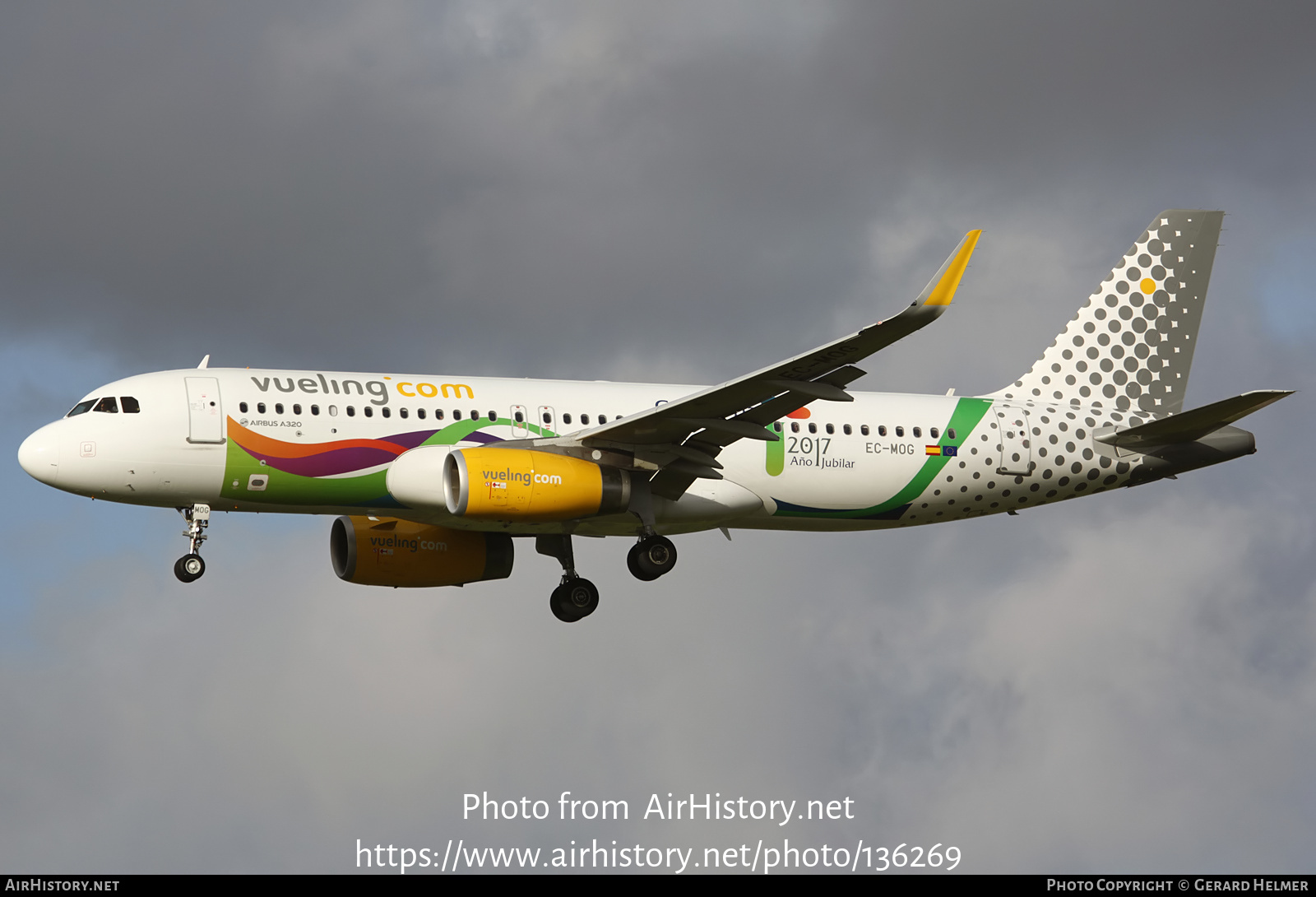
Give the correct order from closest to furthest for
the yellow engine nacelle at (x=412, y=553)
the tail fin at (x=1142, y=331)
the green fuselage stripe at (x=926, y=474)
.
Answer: the green fuselage stripe at (x=926, y=474)
the yellow engine nacelle at (x=412, y=553)
the tail fin at (x=1142, y=331)

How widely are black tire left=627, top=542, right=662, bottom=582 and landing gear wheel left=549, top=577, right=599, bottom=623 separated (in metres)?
2.87

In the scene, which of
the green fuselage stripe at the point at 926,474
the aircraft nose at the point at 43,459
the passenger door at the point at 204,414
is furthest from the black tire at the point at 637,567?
the aircraft nose at the point at 43,459

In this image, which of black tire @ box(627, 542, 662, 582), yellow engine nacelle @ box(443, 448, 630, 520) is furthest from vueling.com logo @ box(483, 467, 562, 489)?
black tire @ box(627, 542, 662, 582)

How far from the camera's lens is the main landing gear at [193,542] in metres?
36.3

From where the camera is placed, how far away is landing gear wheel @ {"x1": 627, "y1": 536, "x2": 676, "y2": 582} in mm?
37562

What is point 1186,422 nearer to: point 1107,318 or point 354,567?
point 1107,318

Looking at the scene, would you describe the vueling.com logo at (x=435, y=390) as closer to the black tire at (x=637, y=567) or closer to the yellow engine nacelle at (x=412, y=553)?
the yellow engine nacelle at (x=412, y=553)

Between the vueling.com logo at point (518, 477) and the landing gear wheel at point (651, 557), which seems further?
the landing gear wheel at point (651, 557)

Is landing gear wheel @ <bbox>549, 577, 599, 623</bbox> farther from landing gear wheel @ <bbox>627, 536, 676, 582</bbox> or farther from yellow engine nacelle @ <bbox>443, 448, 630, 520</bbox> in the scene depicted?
yellow engine nacelle @ <bbox>443, 448, 630, 520</bbox>

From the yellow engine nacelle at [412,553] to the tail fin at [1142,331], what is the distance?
505 inches

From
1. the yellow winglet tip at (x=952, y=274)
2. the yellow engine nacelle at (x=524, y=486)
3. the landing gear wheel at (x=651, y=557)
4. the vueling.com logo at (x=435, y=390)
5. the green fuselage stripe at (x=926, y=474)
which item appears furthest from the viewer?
the green fuselage stripe at (x=926, y=474)

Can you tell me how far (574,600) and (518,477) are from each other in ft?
19.0

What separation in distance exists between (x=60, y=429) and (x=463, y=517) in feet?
26.9

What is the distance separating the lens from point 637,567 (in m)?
37.6
